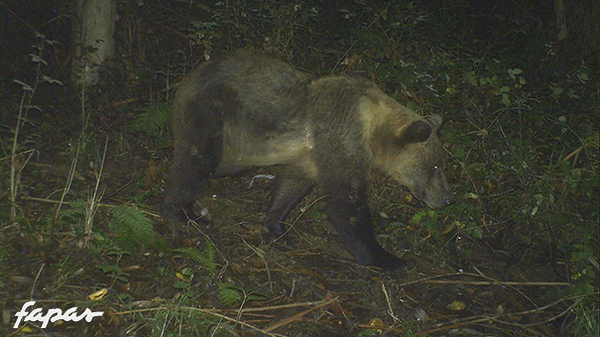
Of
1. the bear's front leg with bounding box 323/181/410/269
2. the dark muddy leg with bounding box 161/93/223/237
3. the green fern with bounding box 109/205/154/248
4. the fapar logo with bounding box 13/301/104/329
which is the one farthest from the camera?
the dark muddy leg with bounding box 161/93/223/237

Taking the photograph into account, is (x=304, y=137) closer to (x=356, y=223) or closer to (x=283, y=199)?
(x=283, y=199)

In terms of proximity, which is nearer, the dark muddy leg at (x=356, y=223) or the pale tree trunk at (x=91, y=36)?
the dark muddy leg at (x=356, y=223)

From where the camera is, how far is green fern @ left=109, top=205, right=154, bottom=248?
14.2 feet

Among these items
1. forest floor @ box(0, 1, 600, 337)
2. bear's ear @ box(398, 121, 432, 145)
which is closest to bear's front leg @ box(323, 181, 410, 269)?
forest floor @ box(0, 1, 600, 337)

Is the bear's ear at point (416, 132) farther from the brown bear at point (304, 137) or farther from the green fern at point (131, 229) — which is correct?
the green fern at point (131, 229)

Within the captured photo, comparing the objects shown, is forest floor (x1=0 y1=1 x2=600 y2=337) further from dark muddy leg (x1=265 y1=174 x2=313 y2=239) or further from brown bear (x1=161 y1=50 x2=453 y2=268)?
brown bear (x1=161 y1=50 x2=453 y2=268)

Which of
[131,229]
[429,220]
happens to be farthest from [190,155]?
[429,220]

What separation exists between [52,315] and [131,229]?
1006 mm

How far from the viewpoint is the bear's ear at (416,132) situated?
523 cm

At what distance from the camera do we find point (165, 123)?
22.0 feet

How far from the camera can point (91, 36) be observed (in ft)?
23.3

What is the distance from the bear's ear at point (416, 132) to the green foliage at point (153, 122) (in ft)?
9.38

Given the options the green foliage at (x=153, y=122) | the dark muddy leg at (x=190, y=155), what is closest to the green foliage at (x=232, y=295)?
the dark muddy leg at (x=190, y=155)

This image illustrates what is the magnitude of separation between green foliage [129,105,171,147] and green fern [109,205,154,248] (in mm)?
2092
